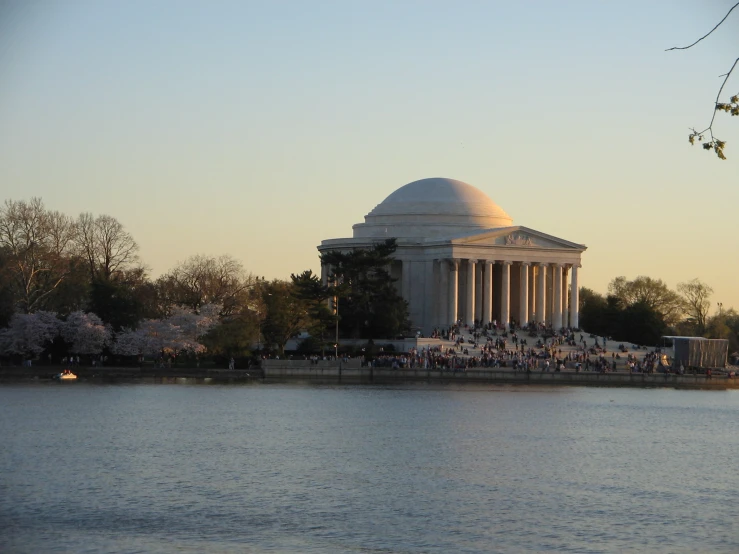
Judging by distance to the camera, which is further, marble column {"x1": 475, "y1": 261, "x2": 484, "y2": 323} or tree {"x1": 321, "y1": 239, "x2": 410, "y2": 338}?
marble column {"x1": 475, "y1": 261, "x2": 484, "y2": 323}

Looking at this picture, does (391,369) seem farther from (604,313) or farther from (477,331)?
(604,313)

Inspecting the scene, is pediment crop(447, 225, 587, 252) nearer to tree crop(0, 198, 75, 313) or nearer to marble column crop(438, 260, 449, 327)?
marble column crop(438, 260, 449, 327)

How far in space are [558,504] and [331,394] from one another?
42.8m

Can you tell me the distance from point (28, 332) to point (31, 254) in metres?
6.46

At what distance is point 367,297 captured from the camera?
365 ft

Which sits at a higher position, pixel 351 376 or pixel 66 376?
pixel 351 376

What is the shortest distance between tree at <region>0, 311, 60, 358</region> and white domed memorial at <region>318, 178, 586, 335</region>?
3874 centimetres

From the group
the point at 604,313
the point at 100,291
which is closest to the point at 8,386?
the point at 100,291

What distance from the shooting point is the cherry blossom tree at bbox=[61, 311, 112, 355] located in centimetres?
9475

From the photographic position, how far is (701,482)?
149 feet

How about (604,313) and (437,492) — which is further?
(604,313)

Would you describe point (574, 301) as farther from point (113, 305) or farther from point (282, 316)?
point (113, 305)

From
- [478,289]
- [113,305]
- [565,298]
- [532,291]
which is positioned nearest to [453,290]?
[478,289]

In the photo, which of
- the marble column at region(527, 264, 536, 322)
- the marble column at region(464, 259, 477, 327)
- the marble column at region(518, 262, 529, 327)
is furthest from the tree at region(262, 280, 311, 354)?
the marble column at region(527, 264, 536, 322)
